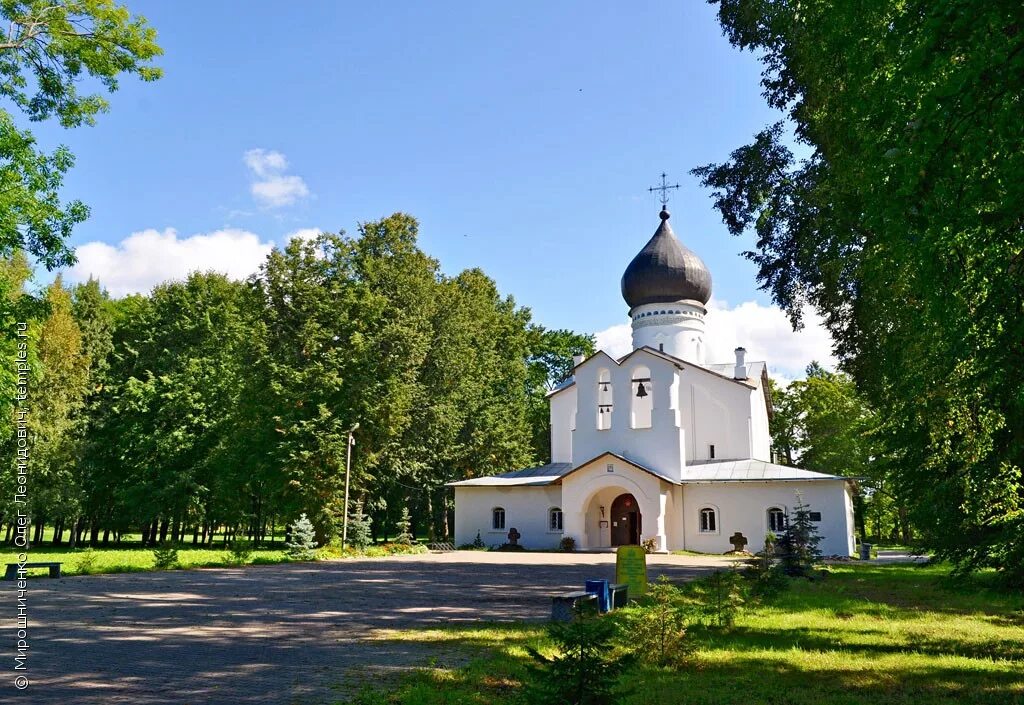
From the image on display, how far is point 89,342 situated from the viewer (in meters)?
40.2

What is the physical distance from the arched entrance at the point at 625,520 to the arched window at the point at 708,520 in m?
2.84

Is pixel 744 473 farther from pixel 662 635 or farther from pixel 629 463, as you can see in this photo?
pixel 662 635

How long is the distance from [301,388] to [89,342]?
53.1ft

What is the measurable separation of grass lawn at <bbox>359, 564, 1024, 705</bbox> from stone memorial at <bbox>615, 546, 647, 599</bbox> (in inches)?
81.0

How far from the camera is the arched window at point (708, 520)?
104ft

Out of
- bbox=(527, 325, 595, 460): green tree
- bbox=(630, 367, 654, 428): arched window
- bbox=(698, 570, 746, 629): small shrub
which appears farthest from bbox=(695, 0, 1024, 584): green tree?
bbox=(527, 325, 595, 460): green tree

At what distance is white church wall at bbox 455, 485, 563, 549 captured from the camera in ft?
111

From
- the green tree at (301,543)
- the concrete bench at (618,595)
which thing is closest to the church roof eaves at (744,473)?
the green tree at (301,543)

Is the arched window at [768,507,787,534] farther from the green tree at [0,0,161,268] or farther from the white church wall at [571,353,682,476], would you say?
the green tree at [0,0,161,268]

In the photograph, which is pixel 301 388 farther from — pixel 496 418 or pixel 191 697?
pixel 191 697

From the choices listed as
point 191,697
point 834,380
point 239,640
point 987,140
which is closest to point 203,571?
point 239,640

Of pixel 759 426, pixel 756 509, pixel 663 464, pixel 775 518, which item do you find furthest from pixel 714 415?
pixel 775 518

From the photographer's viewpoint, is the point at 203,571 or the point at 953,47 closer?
the point at 953,47

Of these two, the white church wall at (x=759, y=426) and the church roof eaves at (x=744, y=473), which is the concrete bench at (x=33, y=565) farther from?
the white church wall at (x=759, y=426)
